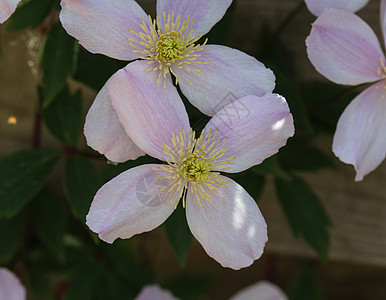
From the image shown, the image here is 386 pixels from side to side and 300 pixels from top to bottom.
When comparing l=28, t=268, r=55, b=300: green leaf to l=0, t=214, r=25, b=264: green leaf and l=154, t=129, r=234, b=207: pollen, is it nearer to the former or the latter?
l=0, t=214, r=25, b=264: green leaf

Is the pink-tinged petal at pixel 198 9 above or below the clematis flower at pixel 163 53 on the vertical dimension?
above

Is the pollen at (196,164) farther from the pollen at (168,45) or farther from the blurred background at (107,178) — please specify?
the blurred background at (107,178)

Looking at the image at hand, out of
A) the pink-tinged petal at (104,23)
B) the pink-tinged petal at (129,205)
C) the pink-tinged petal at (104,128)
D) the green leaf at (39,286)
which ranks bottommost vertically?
the green leaf at (39,286)

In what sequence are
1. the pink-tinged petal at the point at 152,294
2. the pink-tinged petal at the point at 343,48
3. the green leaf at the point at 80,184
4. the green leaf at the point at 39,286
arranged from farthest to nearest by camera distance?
1. the green leaf at the point at 39,286
2. the pink-tinged petal at the point at 152,294
3. the green leaf at the point at 80,184
4. the pink-tinged petal at the point at 343,48

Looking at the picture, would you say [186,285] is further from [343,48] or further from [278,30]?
[343,48]

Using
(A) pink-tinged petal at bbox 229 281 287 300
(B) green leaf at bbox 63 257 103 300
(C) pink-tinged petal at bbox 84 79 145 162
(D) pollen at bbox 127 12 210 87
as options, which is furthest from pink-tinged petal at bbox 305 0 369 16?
Result: (B) green leaf at bbox 63 257 103 300

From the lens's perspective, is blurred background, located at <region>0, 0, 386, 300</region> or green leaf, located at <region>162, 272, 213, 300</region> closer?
blurred background, located at <region>0, 0, 386, 300</region>

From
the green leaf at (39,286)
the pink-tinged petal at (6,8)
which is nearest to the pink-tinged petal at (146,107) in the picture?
the pink-tinged petal at (6,8)

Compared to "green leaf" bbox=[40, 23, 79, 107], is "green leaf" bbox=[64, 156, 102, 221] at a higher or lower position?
lower
